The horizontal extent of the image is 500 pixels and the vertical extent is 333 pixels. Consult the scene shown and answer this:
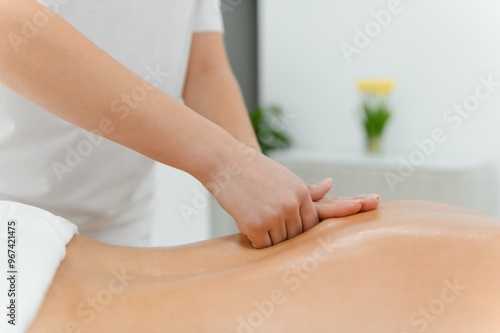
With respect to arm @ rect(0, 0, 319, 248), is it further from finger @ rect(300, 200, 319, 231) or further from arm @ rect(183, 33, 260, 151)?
arm @ rect(183, 33, 260, 151)

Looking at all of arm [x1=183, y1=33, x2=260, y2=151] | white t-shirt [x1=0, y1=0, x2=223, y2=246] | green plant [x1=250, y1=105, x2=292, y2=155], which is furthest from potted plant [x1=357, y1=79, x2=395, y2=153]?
white t-shirt [x1=0, y1=0, x2=223, y2=246]

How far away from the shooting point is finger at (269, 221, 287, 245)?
91 cm

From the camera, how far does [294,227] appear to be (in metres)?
0.93

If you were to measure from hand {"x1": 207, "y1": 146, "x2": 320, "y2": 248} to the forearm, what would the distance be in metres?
0.03

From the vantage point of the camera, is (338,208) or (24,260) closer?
(24,260)

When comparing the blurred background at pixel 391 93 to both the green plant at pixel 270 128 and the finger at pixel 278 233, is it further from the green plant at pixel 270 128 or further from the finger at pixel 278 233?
the finger at pixel 278 233

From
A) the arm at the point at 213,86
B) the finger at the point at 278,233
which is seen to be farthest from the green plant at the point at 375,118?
the finger at the point at 278,233

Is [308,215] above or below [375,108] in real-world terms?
above

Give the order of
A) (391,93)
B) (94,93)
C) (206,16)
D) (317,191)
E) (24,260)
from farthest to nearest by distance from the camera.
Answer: (391,93), (206,16), (317,191), (94,93), (24,260)

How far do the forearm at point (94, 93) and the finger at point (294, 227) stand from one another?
14cm

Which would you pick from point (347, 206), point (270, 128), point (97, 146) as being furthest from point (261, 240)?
point (270, 128)

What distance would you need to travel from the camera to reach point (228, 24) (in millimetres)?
4590

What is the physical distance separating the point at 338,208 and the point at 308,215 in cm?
5

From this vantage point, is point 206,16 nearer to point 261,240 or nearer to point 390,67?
point 261,240
